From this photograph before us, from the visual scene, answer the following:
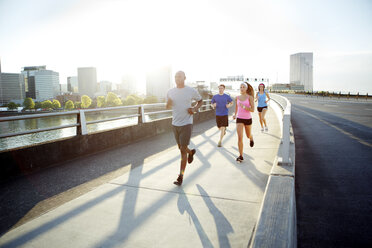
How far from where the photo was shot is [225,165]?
6.00 meters

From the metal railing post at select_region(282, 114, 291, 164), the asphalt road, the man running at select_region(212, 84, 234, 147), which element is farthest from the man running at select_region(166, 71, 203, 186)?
the man running at select_region(212, 84, 234, 147)

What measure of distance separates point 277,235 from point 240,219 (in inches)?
28.6

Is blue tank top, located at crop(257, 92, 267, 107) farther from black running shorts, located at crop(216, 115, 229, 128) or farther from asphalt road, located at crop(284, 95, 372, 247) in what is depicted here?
black running shorts, located at crop(216, 115, 229, 128)

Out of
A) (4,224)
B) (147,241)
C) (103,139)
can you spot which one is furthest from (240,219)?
(103,139)

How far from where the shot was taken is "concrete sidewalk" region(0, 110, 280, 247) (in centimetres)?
296

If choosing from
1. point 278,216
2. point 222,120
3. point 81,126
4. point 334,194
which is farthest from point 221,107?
point 278,216

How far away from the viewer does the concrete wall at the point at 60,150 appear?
5.40 m

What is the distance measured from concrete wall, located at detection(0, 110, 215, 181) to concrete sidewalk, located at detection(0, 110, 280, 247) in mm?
2102

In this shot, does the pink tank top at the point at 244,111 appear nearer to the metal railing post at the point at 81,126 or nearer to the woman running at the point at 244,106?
the woman running at the point at 244,106

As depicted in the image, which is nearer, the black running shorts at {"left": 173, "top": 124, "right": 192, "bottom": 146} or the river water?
the black running shorts at {"left": 173, "top": 124, "right": 192, "bottom": 146}

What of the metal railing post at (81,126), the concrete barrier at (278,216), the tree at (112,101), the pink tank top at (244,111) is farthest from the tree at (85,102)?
the concrete barrier at (278,216)

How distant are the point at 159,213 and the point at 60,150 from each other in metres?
4.09

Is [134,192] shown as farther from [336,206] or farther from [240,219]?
[336,206]

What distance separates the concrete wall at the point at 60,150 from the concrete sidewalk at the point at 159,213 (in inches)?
82.8
